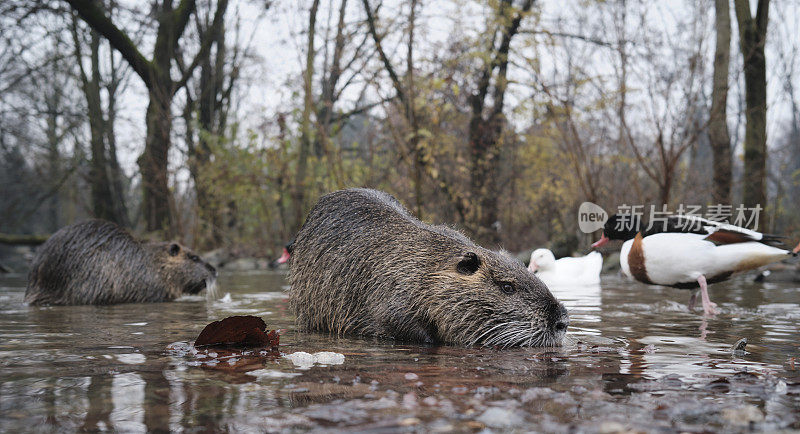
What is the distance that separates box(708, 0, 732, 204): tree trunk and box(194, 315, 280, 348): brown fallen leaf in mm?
9942

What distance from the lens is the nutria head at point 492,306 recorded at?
138 inches

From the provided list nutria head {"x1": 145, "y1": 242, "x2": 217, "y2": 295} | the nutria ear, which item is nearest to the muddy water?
the nutria ear

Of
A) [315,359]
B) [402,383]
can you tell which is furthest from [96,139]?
[402,383]

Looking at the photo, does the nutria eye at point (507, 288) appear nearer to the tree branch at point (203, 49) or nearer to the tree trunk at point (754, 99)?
the tree trunk at point (754, 99)

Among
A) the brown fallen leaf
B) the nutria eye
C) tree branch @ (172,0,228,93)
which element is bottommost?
the brown fallen leaf

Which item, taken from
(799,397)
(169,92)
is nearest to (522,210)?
(169,92)

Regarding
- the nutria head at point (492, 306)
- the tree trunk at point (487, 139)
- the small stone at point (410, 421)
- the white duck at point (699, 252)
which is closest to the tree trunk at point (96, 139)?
the tree trunk at point (487, 139)

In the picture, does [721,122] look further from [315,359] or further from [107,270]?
[315,359]

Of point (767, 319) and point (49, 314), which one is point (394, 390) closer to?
point (767, 319)

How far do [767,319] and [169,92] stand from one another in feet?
37.6

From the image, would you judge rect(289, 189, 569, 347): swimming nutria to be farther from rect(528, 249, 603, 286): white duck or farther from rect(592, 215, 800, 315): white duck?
rect(528, 249, 603, 286): white duck

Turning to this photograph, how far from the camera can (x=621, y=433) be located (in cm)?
169

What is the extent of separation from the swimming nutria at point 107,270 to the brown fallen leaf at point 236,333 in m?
3.95

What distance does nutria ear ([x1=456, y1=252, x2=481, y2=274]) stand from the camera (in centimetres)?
368
